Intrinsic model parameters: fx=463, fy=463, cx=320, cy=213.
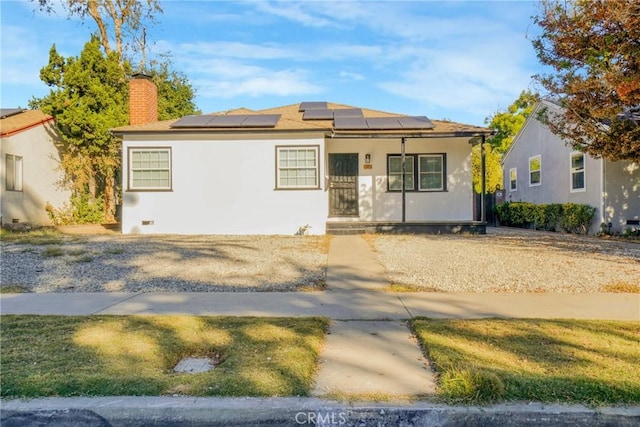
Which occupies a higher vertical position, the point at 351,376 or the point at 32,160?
the point at 32,160

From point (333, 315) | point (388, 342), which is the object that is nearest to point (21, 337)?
point (333, 315)

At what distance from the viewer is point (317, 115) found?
16719 mm

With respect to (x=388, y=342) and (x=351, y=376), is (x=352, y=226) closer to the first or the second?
(x=388, y=342)

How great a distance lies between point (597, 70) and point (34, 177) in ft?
60.8

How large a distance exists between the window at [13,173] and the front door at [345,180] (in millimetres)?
11425

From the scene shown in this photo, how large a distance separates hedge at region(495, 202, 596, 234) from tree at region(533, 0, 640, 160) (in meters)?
4.31

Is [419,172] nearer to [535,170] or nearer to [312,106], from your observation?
[312,106]

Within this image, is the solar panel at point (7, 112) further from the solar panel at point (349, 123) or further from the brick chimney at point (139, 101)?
the solar panel at point (349, 123)

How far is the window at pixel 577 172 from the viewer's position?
17.0 meters

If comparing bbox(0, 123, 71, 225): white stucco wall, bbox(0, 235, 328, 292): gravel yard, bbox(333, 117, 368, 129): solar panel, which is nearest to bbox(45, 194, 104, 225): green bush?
bbox(0, 123, 71, 225): white stucco wall

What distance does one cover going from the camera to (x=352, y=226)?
1439 centimetres

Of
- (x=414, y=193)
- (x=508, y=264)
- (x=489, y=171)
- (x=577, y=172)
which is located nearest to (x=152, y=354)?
(x=508, y=264)

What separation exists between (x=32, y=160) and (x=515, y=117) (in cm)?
3020

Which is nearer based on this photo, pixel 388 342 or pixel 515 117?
pixel 388 342
